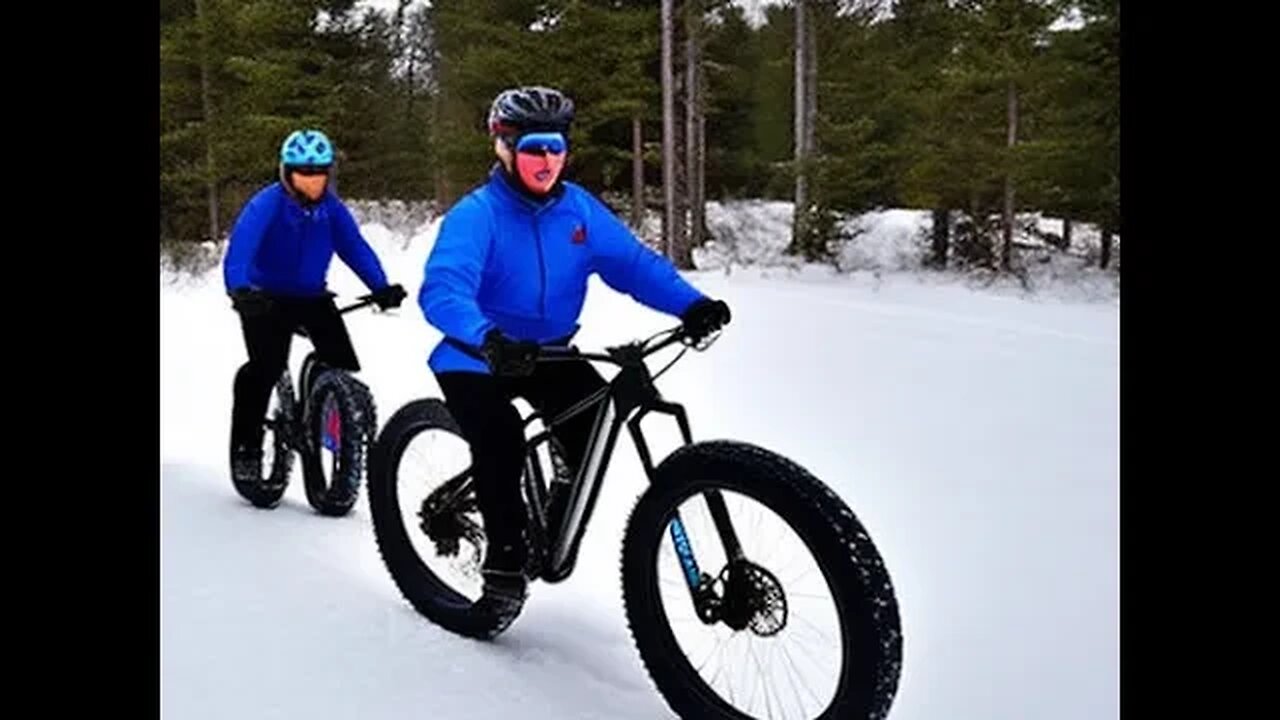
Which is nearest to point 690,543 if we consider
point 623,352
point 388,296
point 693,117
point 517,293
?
point 623,352

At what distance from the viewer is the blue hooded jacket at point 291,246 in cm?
207

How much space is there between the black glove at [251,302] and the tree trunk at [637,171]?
92cm

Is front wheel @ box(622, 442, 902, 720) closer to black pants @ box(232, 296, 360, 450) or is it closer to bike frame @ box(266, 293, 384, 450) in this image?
black pants @ box(232, 296, 360, 450)

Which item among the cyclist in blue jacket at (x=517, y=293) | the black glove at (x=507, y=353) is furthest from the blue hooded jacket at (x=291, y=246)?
the black glove at (x=507, y=353)

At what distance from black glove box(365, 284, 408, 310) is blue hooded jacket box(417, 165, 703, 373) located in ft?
1.43

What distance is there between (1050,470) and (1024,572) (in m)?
0.17

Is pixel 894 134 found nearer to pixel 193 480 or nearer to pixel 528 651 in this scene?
pixel 528 651

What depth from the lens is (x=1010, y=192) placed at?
93.5 inches

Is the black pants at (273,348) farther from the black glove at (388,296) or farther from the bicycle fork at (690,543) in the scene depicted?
the bicycle fork at (690,543)

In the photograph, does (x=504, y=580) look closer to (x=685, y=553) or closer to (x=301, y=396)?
(x=685, y=553)

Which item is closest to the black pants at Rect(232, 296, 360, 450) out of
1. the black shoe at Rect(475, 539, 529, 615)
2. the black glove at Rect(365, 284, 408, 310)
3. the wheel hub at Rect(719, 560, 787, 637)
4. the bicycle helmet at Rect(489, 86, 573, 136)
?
the black glove at Rect(365, 284, 408, 310)

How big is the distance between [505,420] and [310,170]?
0.58 meters
